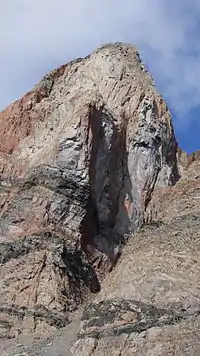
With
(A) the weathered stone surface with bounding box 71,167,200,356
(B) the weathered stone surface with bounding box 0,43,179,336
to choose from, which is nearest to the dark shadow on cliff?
(B) the weathered stone surface with bounding box 0,43,179,336

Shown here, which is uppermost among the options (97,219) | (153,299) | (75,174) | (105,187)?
(105,187)

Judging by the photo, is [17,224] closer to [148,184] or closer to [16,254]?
[16,254]

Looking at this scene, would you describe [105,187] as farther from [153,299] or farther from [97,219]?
[153,299]

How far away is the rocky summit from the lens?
837 inches

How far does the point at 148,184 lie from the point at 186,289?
19759 millimetres

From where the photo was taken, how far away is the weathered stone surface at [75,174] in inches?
1206

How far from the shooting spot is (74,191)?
116 feet

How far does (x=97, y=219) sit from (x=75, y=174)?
2.74 m

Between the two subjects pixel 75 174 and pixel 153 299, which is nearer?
pixel 153 299

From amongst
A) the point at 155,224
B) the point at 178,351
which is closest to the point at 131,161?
the point at 155,224

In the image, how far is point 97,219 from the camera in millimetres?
37031

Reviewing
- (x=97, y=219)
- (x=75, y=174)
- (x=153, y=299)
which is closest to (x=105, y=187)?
(x=97, y=219)

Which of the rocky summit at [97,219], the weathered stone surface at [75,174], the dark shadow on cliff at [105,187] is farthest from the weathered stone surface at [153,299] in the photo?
the dark shadow on cliff at [105,187]

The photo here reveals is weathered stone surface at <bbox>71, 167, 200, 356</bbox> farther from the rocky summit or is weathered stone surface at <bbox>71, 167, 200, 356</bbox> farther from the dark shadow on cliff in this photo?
the dark shadow on cliff
